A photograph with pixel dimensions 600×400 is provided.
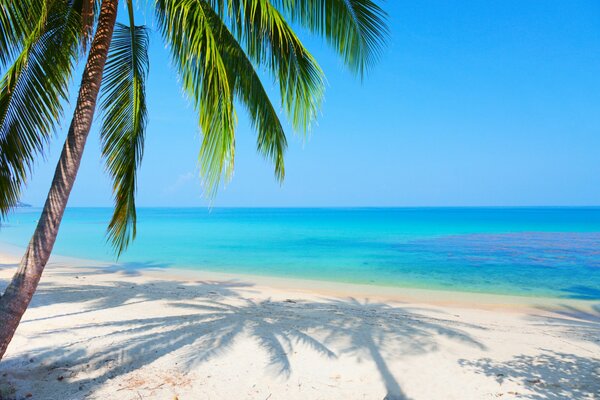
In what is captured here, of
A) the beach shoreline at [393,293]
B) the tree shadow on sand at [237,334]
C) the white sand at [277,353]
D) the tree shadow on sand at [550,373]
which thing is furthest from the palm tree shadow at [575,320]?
the tree shadow on sand at [237,334]

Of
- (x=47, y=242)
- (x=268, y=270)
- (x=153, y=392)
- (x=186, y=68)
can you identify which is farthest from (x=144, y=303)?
(x=268, y=270)

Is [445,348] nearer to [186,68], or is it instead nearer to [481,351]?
[481,351]

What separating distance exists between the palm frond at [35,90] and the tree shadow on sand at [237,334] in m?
2.20

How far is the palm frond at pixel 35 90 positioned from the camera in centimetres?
389

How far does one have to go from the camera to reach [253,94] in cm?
466

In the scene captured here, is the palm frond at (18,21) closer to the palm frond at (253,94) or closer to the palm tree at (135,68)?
the palm tree at (135,68)

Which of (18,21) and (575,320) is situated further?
(575,320)

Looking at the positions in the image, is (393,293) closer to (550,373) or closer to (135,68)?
(550,373)

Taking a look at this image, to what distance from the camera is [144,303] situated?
8531 millimetres

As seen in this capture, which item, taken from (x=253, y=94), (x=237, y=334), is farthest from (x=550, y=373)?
(x=253, y=94)

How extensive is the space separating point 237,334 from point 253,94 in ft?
11.4

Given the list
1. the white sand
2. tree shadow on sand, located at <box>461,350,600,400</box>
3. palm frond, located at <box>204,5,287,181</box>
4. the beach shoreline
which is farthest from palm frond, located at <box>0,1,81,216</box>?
the beach shoreline

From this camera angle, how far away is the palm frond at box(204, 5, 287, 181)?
4418 mm

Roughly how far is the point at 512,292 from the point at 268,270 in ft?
32.3
